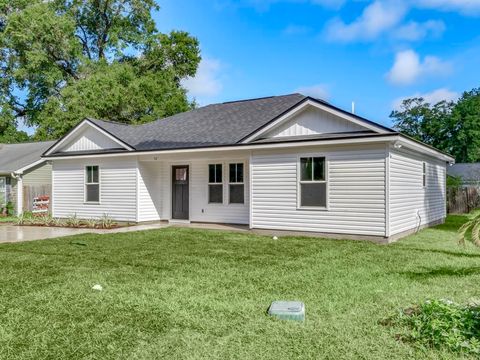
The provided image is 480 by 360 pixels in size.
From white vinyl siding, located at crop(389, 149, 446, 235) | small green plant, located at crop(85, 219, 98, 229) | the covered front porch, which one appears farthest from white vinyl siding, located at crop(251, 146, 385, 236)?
small green plant, located at crop(85, 219, 98, 229)

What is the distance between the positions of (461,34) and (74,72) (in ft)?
88.3

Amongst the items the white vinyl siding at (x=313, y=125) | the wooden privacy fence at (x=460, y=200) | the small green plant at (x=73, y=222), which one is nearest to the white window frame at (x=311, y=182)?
the white vinyl siding at (x=313, y=125)

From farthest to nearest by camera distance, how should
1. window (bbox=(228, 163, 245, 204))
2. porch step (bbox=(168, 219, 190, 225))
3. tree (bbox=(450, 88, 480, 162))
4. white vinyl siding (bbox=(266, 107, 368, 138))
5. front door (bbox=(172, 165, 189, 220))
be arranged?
tree (bbox=(450, 88, 480, 162))
front door (bbox=(172, 165, 189, 220))
porch step (bbox=(168, 219, 190, 225))
window (bbox=(228, 163, 245, 204))
white vinyl siding (bbox=(266, 107, 368, 138))

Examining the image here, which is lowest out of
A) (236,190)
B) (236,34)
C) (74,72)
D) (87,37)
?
(236,190)

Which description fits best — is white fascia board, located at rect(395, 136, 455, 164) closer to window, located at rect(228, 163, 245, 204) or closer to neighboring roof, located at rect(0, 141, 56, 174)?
window, located at rect(228, 163, 245, 204)

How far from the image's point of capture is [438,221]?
15.8m

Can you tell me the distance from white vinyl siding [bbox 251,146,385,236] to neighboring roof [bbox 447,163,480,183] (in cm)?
2588

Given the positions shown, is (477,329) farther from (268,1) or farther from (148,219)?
(268,1)

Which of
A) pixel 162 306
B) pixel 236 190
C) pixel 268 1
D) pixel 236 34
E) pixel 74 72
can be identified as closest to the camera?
pixel 162 306

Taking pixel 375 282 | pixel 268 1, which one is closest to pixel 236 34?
pixel 268 1

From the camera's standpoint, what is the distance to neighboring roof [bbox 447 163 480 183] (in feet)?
109

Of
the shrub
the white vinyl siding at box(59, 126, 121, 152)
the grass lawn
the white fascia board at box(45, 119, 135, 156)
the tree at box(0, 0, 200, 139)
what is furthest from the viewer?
the tree at box(0, 0, 200, 139)

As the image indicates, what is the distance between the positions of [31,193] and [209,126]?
11241 millimetres

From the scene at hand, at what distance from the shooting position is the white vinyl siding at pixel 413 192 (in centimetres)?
1063
